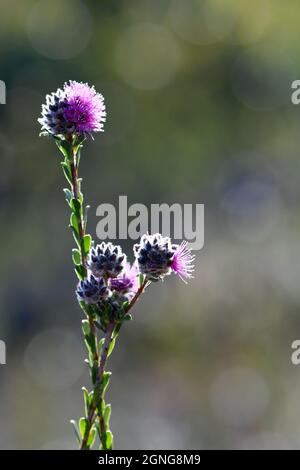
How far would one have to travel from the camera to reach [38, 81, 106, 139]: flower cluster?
1080mm

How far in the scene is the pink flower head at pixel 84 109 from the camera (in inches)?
43.1

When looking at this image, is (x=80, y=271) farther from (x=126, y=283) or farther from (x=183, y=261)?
(x=183, y=261)

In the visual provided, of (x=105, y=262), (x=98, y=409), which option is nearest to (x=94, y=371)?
(x=98, y=409)

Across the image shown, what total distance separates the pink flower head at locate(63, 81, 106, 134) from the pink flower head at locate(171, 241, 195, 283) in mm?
235

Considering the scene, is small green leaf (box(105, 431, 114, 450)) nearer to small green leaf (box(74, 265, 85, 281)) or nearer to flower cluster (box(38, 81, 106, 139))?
small green leaf (box(74, 265, 85, 281))

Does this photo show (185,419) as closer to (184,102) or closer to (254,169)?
(254,169)

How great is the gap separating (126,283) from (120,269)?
63 millimetres

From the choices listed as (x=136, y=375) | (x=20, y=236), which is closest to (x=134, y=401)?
(x=136, y=375)

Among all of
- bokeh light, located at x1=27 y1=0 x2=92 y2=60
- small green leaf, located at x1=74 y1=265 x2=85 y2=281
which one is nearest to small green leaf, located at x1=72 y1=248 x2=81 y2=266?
small green leaf, located at x1=74 y1=265 x2=85 y2=281

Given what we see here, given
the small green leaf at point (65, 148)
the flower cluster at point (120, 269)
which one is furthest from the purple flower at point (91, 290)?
the small green leaf at point (65, 148)

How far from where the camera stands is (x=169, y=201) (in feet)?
21.7

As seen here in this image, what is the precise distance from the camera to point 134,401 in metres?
4.75
